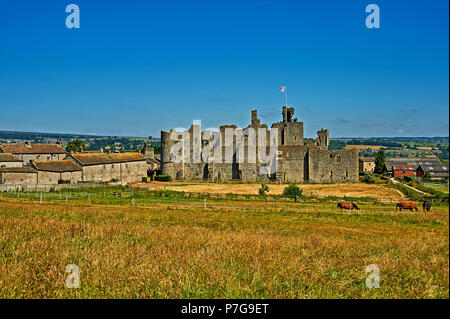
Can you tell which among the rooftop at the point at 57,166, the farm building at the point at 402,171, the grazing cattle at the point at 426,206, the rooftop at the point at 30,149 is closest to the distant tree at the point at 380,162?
the farm building at the point at 402,171

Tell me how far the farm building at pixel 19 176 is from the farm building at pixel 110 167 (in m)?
6.07

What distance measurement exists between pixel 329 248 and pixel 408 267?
2.18m

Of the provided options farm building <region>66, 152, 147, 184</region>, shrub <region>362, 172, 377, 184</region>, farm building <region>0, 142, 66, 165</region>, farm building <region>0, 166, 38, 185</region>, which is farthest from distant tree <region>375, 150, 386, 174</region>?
farm building <region>0, 142, 66, 165</region>

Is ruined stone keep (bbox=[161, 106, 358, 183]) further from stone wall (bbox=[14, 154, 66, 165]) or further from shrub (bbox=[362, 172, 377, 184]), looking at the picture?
stone wall (bbox=[14, 154, 66, 165])

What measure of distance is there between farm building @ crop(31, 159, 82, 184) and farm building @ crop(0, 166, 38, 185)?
60cm

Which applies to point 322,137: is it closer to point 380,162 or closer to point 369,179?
point 369,179

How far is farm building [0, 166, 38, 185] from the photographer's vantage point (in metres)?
40.6

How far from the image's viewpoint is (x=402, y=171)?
198ft

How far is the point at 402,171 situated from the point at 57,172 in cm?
5198

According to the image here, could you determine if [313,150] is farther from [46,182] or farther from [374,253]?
[374,253]

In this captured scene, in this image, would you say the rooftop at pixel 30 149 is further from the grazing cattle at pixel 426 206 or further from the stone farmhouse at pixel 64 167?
the grazing cattle at pixel 426 206

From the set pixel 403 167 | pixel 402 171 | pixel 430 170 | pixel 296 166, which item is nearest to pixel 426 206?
pixel 430 170

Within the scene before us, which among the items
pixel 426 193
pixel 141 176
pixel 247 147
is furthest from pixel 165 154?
pixel 426 193

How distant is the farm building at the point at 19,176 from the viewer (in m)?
40.6
